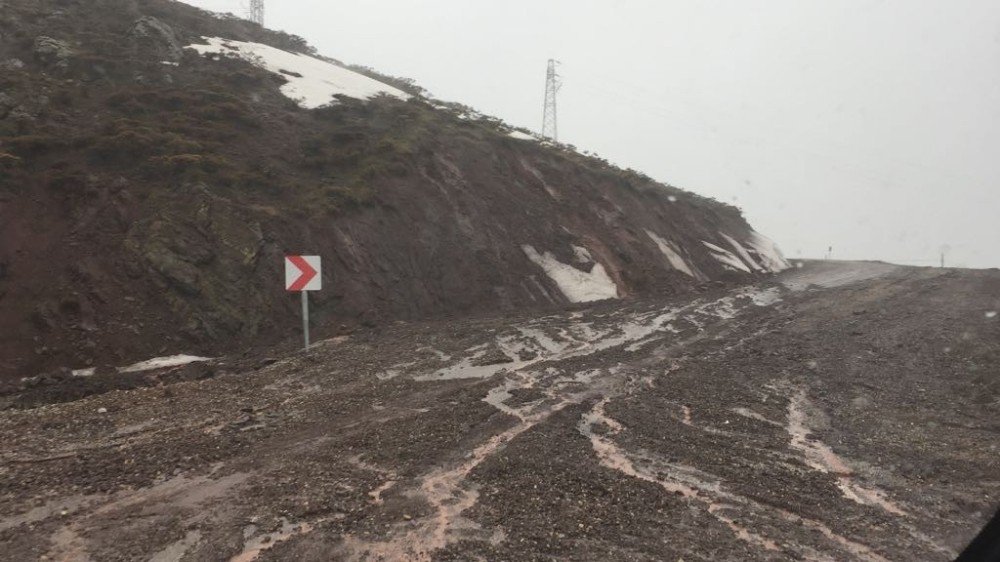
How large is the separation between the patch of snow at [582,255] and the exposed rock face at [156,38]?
59.1 ft

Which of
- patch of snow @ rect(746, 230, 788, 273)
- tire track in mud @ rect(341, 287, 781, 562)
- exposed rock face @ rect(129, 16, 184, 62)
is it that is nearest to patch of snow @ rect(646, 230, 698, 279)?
tire track in mud @ rect(341, 287, 781, 562)

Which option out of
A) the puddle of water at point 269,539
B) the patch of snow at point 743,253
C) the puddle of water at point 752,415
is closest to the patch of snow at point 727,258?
the patch of snow at point 743,253

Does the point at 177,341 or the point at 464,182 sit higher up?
the point at 464,182

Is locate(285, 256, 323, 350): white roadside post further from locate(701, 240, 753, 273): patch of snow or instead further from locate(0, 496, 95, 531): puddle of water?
locate(701, 240, 753, 273): patch of snow

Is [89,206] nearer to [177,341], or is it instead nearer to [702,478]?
[177,341]

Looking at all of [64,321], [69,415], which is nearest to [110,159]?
[64,321]

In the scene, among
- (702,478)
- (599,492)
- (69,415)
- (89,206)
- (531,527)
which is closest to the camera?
(531,527)

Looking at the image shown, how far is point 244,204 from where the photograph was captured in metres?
15.2

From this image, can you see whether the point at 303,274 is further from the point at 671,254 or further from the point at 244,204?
the point at 671,254

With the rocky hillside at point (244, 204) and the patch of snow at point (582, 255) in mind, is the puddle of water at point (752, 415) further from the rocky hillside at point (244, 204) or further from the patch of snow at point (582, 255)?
the patch of snow at point (582, 255)

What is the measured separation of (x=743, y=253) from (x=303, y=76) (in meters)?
26.6

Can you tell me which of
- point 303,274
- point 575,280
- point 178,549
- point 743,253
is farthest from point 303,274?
point 743,253

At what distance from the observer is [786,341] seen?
44.2 ft

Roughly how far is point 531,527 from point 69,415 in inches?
255
